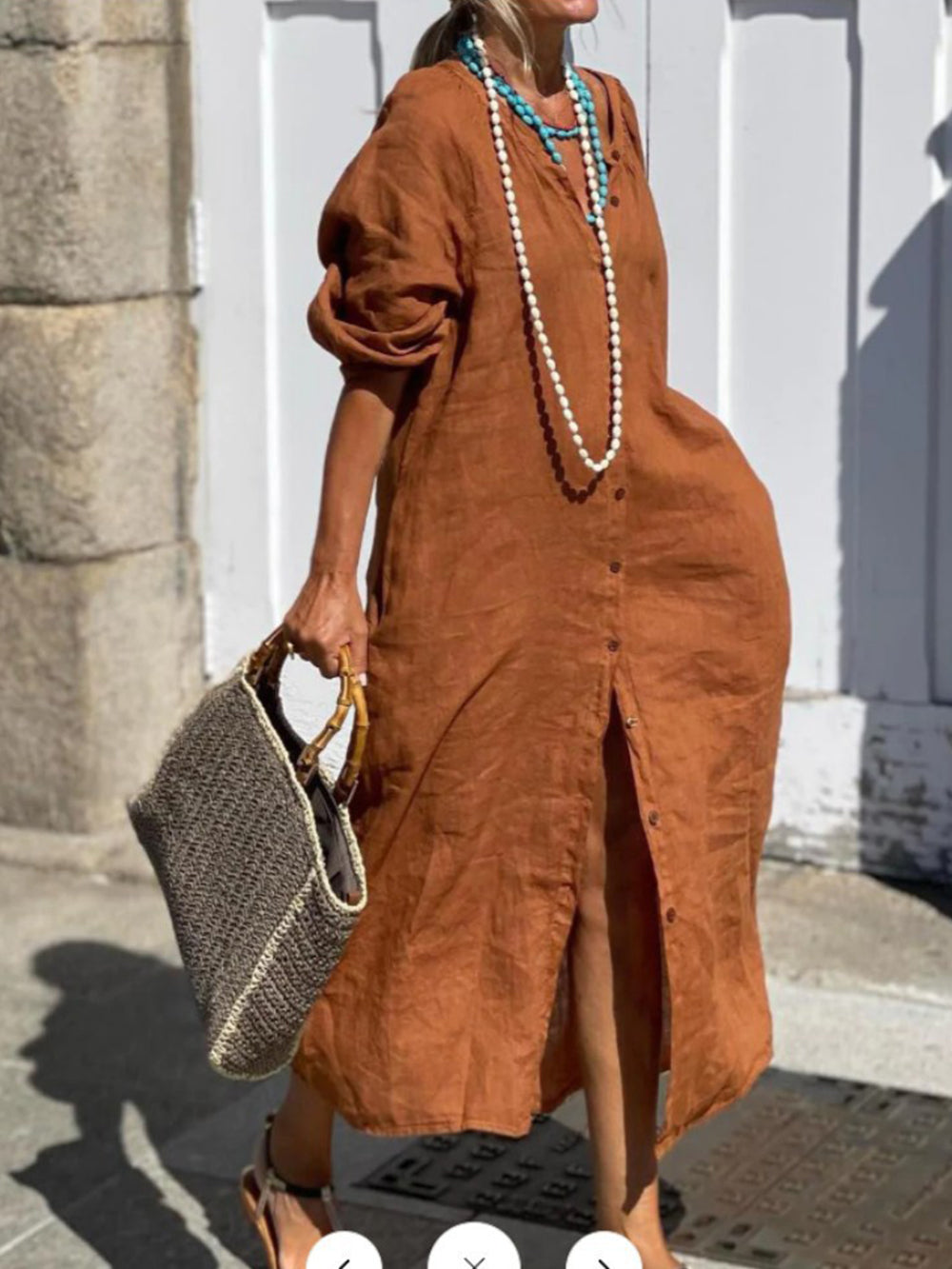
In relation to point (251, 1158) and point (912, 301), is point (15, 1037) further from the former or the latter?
point (912, 301)

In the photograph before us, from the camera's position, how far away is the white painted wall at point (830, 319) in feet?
16.4

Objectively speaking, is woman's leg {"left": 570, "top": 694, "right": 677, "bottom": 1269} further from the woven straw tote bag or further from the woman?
the woven straw tote bag

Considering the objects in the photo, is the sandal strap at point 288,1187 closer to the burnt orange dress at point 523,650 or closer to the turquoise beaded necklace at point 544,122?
the burnt orange dress at point 523,650

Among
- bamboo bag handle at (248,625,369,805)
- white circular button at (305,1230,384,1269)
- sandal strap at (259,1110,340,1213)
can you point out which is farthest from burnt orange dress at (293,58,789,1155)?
white circular button at (305,1230,384,1269)

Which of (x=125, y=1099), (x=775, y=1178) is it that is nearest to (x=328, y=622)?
(x=775, y=1178)

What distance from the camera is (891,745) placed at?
203 inches

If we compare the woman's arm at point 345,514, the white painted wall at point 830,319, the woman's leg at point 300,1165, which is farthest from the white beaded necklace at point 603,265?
the white painted wall at point 830,319

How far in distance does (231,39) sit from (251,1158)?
8.31 ft

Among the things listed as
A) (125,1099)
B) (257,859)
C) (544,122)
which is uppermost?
(544,122)

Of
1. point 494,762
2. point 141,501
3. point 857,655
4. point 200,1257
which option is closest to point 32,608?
point 141,501

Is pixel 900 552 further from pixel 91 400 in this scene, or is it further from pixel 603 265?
pixel 603 265

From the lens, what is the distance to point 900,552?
5125mm

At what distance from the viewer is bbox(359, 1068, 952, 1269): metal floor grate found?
3.75 m

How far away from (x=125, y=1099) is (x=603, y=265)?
1810mm
